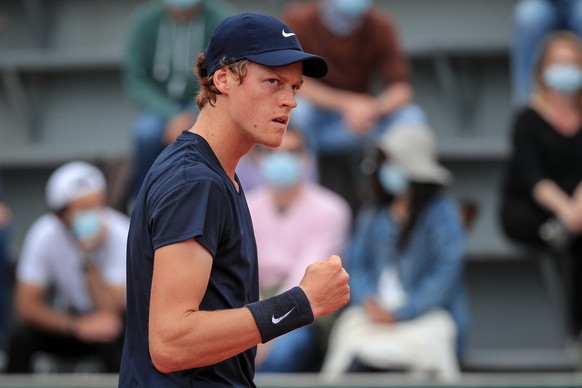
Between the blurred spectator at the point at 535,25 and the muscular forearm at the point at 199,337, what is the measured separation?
4.68m

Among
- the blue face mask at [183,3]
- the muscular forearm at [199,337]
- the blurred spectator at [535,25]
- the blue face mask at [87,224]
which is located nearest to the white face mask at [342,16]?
the blue face mask at [183,3]

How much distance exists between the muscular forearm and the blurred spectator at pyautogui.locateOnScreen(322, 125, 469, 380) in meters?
3.15

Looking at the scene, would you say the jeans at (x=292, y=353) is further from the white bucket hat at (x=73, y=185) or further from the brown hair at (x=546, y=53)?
the brown hair at (x=546, y=53)

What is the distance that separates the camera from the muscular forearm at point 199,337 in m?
2.52

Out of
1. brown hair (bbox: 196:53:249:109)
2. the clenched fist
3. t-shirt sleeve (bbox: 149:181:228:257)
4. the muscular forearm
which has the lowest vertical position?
the muscular forearm

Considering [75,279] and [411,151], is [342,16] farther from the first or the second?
[75,279]

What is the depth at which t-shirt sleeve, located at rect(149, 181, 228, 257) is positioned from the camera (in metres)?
2.50

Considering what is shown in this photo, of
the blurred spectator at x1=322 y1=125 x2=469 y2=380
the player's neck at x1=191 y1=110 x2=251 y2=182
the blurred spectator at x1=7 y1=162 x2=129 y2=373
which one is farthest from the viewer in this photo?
the blurred spectator at x1=7 y1=162 x2=129 y2=373

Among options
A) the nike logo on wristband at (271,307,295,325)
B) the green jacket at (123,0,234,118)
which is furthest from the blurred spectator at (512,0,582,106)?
the nike logo on wristband at (271,307,295,325)

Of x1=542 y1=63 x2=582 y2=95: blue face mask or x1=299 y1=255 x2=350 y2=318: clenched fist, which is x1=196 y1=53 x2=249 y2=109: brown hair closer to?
x1=299 y1=255 x2=350 y2=318: clenched fist

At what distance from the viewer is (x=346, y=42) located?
7.09 meters

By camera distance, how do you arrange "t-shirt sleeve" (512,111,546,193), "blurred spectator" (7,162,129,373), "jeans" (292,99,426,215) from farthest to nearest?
"jeans" (292,99,426,215) < "blurred spectator" (7,162,129,373) < "t-shirt sleeve" (512,111,546,193)

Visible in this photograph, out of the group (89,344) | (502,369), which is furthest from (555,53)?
(89,344)

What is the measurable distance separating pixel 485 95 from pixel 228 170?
572 centimetres
